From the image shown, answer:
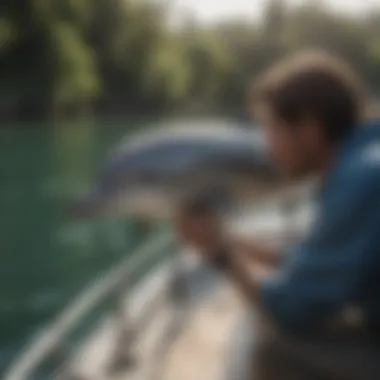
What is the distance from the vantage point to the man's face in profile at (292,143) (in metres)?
0.66

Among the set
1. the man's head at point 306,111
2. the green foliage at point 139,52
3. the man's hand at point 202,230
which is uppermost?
the green foliage at point 139,52

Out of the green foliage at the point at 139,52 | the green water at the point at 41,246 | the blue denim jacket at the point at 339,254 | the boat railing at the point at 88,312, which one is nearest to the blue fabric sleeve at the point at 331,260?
the blue denim jacket at the point at 339,254

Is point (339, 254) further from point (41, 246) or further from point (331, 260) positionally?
point (41, 246)

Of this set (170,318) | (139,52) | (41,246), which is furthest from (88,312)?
(41,246)

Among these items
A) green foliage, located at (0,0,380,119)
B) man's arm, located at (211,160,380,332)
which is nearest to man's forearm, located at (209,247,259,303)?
man's arm, located at (211,160,380,332)

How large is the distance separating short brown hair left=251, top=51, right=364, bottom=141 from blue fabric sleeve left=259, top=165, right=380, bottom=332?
0.19 ft

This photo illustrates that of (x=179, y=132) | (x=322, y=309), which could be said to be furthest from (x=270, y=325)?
(x=179, y=132)

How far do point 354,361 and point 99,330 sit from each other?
0.42m

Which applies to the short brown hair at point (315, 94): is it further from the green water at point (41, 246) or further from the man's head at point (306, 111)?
the green water at point (41, 246)

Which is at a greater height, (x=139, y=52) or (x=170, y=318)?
(x=139, y=52)

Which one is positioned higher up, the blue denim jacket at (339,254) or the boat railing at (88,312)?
the boat railing at (88,312)

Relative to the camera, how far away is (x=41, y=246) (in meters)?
3.82

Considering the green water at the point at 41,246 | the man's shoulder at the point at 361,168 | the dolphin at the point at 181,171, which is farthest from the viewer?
the green water at the point at 41,246

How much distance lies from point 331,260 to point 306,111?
0.10 m
